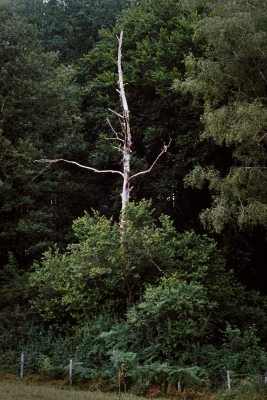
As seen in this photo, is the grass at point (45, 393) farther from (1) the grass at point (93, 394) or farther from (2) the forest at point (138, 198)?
(2) the forest at point (138, 198)

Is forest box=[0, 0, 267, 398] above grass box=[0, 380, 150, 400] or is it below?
above

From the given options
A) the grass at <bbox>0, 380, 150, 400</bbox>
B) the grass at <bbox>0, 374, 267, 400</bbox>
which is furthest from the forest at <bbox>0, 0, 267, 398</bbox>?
the grass at <bbox>0, 380, 150, 400</bbox>

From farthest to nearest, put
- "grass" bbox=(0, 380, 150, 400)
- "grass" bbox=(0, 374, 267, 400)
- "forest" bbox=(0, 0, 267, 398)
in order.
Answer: "forest" bbox=(0, 0, 267, 398), "grass" bbox=(0, 374, 267, 400), "grass" bbox=(0, 380, 150, 400)

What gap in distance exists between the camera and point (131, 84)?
26250 mm

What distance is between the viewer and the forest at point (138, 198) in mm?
14836

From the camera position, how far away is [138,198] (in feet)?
84.3

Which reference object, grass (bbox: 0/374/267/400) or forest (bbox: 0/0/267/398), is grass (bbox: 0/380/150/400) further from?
forest (bbox: 0/0/267/398)

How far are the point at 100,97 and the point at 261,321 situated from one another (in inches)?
545

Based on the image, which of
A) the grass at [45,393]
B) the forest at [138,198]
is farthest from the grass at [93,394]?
the forest at [138,198]

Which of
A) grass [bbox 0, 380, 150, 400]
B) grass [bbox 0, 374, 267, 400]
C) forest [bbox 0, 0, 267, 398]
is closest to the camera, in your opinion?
grass [bbox 0, 380, 150, 400]

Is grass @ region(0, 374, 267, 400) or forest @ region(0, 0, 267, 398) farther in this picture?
forest @ region(0, 0, 267, 398)

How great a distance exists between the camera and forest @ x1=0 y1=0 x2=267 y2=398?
584 inches

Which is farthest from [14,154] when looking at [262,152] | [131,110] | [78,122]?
[262,152]

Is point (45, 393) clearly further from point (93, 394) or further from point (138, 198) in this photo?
point (138, 198)
